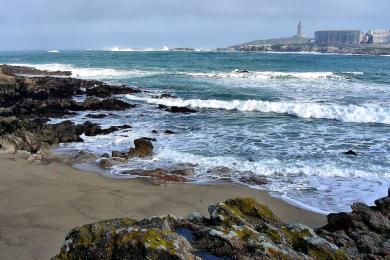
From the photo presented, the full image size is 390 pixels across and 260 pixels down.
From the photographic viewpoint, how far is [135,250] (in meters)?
3.88

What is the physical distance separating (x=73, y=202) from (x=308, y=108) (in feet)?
51.0

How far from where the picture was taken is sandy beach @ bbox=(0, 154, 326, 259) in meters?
7.27

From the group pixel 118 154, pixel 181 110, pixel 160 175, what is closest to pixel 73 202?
pixel 160 175

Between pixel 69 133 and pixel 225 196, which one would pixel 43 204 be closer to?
pixel 225 196

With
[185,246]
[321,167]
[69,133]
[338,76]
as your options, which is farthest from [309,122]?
[338,76]

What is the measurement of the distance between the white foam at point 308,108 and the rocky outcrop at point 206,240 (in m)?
16.0

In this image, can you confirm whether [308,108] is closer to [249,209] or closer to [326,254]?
[249,209]

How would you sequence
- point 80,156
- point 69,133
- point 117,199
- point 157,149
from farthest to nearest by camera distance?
point 69,133
point 157,149
point 80,156
point 117,199

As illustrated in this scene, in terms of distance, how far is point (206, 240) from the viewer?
172 inches

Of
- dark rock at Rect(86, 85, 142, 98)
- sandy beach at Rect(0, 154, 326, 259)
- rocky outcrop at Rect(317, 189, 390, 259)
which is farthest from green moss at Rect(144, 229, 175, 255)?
dark rock at Rect(86, 85, 142, 98)

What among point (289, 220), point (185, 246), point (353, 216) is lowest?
point (289, 220)

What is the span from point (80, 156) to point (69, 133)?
3499mm

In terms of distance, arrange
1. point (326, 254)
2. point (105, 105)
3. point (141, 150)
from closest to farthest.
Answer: point (326, 254) → point (141, 150) → point (105, 105)

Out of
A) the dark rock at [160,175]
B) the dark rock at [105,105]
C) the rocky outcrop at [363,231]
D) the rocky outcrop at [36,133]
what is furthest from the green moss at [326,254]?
the dark rock at [105,105]
